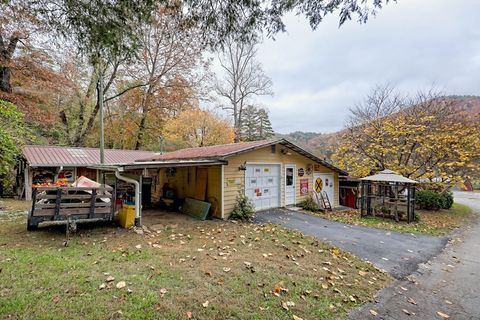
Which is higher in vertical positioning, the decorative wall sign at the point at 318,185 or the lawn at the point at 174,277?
the decorative wall sign at the point at 318,185

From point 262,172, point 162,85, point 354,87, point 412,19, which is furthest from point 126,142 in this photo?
point 412,19

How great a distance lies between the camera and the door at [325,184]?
41.0 ft

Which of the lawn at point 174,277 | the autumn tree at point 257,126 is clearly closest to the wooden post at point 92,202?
the lawn at point 174,277

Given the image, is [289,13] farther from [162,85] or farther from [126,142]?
[126,142]

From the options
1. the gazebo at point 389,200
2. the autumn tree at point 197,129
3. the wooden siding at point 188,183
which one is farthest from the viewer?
the autumn tree at point 197,129

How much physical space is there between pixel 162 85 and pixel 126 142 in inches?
262

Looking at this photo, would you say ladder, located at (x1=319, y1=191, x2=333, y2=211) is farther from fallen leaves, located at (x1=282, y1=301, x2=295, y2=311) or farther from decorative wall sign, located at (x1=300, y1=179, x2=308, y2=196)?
fallen leaves, located at (x1=282, y1=301, x2=295, y2=311)

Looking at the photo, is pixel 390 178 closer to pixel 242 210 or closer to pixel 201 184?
pixel 242 210

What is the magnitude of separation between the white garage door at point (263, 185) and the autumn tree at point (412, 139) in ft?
19.9

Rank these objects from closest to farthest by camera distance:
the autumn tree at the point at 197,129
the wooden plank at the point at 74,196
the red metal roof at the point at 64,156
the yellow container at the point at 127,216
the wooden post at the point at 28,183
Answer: the wooden plank at the point at 74,196 < the yellow container at the point at 127,216 < the wooden post at the point at 28,183 < the red metal roof at the point at 64,156 < the autumn tree at the point at 197,129

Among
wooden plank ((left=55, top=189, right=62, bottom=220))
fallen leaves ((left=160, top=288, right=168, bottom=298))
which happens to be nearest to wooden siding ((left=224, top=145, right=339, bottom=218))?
wooden plank ((left=55, top=189, right=62, bottom=220))

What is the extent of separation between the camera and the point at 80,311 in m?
2.72

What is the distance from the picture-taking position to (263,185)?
1037 centimetres

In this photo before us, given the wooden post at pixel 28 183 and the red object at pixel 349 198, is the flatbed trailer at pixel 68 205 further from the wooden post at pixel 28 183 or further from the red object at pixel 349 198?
the red object at pixel 349 198
